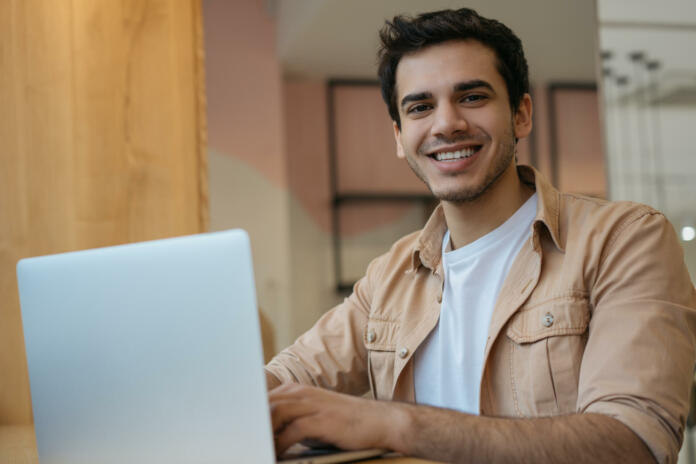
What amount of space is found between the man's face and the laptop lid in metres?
0.81

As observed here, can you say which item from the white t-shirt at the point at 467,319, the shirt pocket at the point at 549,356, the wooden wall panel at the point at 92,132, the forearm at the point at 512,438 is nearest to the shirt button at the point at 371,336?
the white t-shirt at the point at 467,319

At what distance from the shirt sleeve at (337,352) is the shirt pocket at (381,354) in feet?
0.11

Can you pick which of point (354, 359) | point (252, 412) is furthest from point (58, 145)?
point (252, 412)

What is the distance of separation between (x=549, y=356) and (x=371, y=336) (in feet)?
1.30

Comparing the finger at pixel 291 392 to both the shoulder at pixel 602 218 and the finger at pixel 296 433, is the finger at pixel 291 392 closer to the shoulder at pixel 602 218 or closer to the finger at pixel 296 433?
the finger at pixel 296 433

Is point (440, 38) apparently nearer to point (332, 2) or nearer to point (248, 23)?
point (332, 2)

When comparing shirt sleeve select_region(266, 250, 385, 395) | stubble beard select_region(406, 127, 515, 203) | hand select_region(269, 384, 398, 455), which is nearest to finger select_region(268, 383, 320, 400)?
hand select_region(269, 384, 398, 455)

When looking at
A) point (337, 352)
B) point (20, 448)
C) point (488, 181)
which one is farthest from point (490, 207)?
point (20, 448)

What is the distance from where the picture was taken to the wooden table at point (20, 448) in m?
0.86

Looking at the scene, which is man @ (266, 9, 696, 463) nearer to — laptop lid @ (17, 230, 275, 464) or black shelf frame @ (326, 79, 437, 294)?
laptop lid @ (17, 230, 275, 464)

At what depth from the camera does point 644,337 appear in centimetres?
103

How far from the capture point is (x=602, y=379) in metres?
1.03

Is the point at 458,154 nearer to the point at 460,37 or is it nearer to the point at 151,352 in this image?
the point at 460,37

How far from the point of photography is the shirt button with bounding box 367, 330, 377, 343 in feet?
4.80
